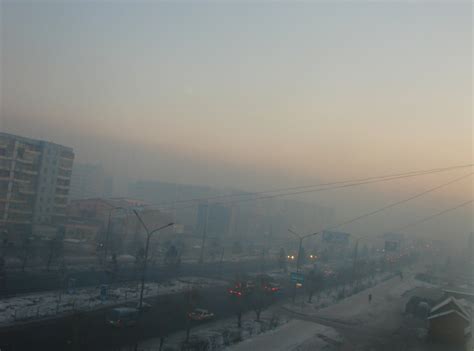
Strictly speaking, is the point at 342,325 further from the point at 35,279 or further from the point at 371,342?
the point at 35,279

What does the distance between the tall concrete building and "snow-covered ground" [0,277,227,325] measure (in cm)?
2762

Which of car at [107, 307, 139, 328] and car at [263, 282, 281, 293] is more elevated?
car at [263, 282, 281, 293]

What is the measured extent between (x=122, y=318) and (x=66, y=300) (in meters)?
6.71

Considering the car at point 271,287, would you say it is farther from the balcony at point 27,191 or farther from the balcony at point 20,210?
the balcony at point 27,191

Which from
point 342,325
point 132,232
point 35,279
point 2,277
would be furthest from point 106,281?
point 132,232

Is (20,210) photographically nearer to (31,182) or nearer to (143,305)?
(31,182)

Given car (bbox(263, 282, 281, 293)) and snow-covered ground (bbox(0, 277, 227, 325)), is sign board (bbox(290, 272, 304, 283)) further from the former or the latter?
snow-covered ground (bbox(0, 277, 227, 325))

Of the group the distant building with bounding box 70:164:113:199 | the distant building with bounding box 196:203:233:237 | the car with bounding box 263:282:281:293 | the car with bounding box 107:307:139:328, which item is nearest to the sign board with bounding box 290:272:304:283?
the car with bounding box 263:282:281:293

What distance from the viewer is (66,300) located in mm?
25547

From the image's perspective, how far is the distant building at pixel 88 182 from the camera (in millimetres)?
141000

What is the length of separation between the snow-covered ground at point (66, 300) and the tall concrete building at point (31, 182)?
90.6 feet

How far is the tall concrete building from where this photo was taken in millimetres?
50875

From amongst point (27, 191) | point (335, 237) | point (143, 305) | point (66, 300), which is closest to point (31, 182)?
point (27, 191)

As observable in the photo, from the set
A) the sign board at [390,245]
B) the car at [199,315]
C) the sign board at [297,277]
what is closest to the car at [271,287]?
the sign board at [297,277]
